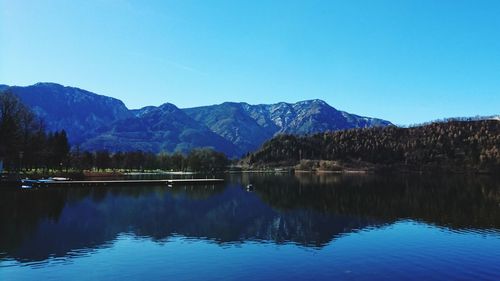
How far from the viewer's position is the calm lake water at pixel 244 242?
3734cm

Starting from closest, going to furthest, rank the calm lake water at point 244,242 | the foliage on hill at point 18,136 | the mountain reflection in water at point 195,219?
the calm lake water at point 244,242 → the mountain reflection in water at point 195,219 → the foliage on hill at point 18,136

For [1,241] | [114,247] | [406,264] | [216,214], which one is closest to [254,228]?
[216,214]

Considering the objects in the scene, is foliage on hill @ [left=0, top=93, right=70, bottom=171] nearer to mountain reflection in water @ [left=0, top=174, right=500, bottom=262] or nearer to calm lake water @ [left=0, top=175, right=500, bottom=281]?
mountain reflection in water @ [left=0, top=174, right=500, bottom=262]

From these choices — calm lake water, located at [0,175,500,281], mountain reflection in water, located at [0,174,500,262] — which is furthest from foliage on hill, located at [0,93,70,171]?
calm lake water, located at [0,175,500,281]

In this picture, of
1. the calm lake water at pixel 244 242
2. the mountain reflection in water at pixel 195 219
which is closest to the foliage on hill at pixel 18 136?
the mountain reflection in water at pixel 195 219

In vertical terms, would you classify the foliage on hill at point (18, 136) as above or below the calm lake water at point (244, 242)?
above

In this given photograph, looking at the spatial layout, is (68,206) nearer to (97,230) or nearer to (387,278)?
(97,230)

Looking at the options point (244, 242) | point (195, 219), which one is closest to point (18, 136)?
point (195, 219)

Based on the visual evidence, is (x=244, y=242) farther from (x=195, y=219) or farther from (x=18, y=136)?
(x=18, y=136)

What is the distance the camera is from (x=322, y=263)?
4059 centimetres

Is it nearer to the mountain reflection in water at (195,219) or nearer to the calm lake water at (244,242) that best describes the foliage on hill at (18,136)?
the mountain reflection in water at (195,219)

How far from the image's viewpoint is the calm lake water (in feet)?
123

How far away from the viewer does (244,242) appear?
5134 cm

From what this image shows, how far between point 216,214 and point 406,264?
4288 cm
